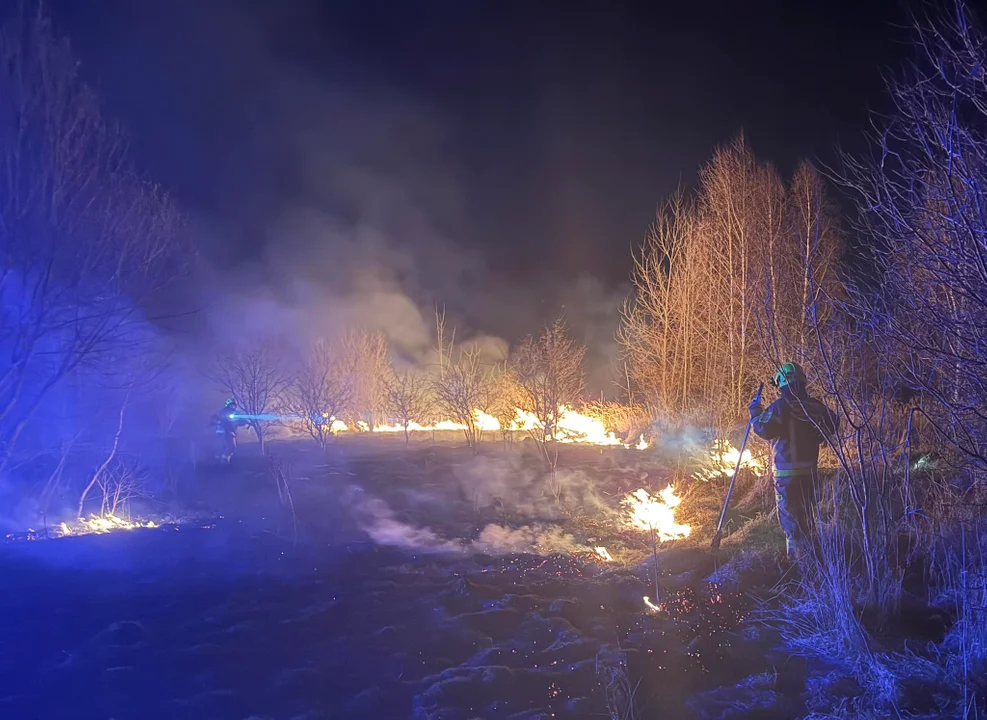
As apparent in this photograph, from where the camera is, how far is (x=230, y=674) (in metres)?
5.67

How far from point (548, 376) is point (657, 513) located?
219 inches

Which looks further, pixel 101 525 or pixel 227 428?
pixel 227 428

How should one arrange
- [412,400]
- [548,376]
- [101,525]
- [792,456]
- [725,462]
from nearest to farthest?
1. [792,456]
2. [101,525]
3. [725,462]
4. [548,376]
5. [412,400]

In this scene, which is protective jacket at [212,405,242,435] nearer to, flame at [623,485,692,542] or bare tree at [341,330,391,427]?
bare tree at [341,330,391,427]

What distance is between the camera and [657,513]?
1082 centimetres

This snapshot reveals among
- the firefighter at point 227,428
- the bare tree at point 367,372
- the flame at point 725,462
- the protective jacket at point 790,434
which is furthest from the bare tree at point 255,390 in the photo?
the protective jacket at point 790,434

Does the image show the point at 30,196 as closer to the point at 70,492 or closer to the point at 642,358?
the point at 70,492

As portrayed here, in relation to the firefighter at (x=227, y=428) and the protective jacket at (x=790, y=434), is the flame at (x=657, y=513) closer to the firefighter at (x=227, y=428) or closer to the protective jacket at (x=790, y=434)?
the protective jacket at (x=790, y=434)

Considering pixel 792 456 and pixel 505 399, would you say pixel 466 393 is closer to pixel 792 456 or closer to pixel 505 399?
pixel 505 399

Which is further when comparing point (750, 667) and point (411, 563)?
point (411, 563)

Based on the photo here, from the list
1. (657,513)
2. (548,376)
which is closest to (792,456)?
(657,513)

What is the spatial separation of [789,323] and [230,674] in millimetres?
12494

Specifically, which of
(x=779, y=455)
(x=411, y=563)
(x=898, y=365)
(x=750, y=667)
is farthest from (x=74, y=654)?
(x=898, y=365)

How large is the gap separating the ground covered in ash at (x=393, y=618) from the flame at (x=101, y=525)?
502 mm
